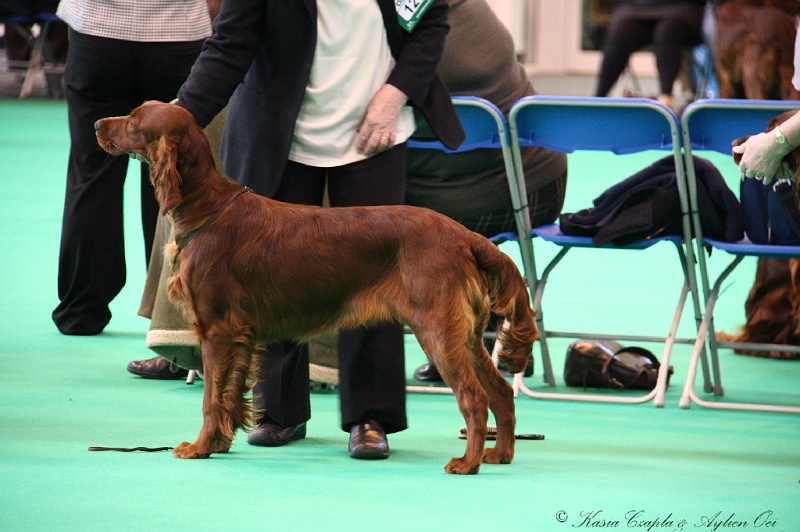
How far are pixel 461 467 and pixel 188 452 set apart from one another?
29.8 inches

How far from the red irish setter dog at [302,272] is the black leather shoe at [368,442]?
0.26 metres

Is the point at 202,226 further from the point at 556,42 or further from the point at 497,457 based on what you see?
the point at 556,42

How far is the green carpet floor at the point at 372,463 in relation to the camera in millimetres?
3018

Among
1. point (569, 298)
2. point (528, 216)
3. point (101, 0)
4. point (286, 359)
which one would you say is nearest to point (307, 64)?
point (286, 359)

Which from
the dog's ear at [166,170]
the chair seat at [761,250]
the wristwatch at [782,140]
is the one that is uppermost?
the wristwatch at [782,140]

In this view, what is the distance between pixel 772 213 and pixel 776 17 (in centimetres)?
312

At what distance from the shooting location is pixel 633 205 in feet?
14.9

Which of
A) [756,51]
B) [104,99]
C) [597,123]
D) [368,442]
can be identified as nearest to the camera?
[368,442]

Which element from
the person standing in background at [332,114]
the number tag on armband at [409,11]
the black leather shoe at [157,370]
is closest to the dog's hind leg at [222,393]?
the person standing in background at [332,114]

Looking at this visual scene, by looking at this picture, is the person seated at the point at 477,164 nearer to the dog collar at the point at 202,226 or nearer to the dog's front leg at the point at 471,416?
the dog's front leg at the point at 471,416

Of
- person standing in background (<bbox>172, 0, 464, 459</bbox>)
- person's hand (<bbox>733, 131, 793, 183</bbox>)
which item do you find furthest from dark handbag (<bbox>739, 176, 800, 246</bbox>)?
person standing in background (<bbox>172, 0, 464, 459</bbox>)

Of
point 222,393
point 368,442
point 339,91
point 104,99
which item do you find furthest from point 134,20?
point 368,442

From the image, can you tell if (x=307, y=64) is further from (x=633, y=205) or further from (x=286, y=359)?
(x=633, y=205)

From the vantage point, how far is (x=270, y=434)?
3764 mm
